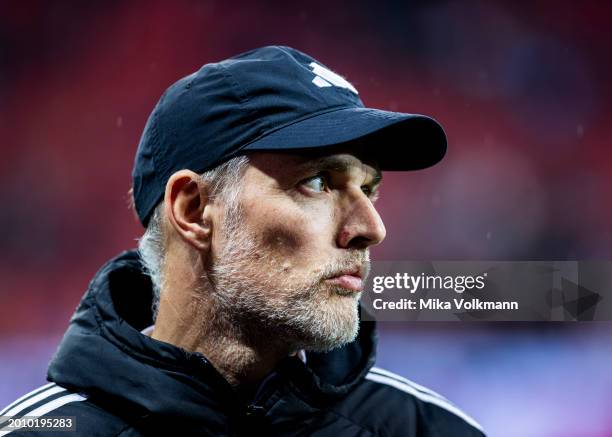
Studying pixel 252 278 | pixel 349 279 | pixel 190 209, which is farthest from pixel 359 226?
pixel 190 209

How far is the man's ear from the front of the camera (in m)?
1.30

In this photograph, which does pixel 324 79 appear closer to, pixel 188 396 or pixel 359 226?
pixel 359 226

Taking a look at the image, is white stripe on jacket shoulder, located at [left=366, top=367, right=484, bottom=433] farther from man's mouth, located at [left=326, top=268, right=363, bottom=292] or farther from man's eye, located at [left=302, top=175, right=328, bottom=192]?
man's eye, located at [left=302, top=175, right=328, bottom=192]

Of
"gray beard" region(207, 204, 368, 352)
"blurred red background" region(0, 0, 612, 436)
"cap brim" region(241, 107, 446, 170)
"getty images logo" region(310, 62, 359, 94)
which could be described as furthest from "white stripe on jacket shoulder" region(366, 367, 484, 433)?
"blurred red background" region(0, 0, 612, 436)

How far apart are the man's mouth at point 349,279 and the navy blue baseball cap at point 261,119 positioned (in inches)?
7.9

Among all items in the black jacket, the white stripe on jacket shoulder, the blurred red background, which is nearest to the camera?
the black jacket

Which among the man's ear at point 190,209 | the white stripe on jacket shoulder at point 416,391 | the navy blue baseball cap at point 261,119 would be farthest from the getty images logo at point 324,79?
the white stripe on jacket shoulder at point 416,391

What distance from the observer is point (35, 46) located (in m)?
3.65

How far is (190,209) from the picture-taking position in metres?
1.31

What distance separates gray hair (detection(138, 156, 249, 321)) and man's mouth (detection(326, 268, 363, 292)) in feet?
0.63

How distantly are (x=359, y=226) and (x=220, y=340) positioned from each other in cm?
29

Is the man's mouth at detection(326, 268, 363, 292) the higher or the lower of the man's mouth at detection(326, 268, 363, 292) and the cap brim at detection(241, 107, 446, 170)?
the lower

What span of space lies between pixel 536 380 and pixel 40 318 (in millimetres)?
2120

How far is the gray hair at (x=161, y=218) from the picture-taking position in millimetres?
1263
